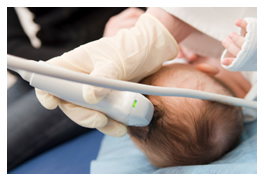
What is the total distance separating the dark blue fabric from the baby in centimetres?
34

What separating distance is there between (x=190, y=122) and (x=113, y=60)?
24cm

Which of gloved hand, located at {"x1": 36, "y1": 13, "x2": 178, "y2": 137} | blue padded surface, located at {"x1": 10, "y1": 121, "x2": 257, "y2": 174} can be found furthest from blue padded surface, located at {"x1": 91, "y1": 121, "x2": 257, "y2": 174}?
gloved hand, located at {"x1": 36, "y1": 13, "x2": 178, "y2": 137}

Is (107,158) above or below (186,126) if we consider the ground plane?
below

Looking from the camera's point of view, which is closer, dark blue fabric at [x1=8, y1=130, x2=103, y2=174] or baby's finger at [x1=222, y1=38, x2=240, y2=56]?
baby's finger at [x1=222, y1=38, x2=240, y2=56]

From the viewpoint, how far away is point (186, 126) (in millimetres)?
575

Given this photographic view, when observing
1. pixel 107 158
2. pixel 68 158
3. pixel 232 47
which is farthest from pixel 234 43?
pixel 68 158

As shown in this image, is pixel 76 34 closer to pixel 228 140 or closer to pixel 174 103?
Answer: pixel 174 103

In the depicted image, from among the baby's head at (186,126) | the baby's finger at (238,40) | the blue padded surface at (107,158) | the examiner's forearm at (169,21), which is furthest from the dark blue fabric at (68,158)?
the baby's finger at (238,40)

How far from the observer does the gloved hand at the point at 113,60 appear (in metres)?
0.48

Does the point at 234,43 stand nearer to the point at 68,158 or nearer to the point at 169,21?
the point at 169,21

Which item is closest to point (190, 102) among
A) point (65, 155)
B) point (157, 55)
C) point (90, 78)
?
point (157, 55)

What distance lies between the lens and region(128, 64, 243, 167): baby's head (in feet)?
1.89

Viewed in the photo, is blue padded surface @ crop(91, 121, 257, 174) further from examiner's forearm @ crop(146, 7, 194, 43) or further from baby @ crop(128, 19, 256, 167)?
examiner's forearm @ crop(146, 7, 194, 43)

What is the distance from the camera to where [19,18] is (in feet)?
3.14
